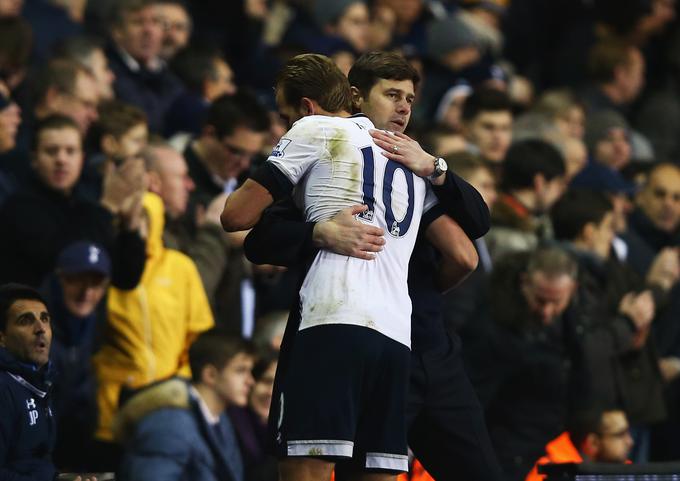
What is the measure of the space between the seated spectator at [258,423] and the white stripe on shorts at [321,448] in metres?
2.84

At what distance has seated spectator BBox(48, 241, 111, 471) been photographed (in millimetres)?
7699

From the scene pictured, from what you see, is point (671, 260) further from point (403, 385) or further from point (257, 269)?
point (403, 385)

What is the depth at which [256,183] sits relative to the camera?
5.39m

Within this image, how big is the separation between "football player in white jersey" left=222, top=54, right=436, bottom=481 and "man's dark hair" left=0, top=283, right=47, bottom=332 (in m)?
0.97

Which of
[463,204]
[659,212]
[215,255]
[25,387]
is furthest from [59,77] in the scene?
[659,212]

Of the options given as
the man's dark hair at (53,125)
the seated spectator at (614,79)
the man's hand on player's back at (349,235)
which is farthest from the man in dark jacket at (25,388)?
the seated spectator at (614,79)

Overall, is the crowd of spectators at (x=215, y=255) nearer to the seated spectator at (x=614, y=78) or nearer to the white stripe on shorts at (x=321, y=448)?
the white stripe on shorts at (x=321, y=448)

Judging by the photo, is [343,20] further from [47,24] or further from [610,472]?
[610,472]

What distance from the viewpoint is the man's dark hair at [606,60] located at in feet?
49.3

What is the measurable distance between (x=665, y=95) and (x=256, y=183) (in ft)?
34.8

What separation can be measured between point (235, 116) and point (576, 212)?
2285 mm

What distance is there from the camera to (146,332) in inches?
318

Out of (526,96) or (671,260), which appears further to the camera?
(526,96)

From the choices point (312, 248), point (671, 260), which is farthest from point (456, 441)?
point (671, 260)
